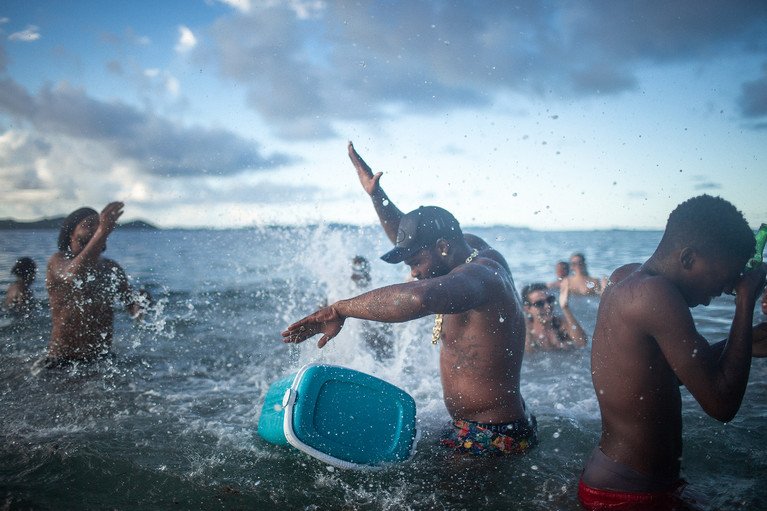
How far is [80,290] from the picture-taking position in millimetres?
5066

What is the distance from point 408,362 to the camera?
6.59 m

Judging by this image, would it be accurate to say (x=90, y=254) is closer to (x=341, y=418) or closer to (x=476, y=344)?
(x=341, y=418)

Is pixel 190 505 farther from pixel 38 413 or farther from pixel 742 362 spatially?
pixel 742 362

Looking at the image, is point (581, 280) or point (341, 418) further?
point (581, 280)

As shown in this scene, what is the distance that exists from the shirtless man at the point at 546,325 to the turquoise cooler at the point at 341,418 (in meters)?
4.56

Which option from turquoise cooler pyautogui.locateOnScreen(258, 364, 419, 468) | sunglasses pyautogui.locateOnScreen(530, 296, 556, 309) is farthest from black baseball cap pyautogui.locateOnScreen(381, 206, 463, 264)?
sunglasses pyautogui.locateOnScreen(530, 296, 556, 309)

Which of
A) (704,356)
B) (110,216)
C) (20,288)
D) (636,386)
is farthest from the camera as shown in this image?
(20,288)

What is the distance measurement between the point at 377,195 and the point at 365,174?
0.79ft

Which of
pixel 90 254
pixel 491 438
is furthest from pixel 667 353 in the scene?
pixel 90 254

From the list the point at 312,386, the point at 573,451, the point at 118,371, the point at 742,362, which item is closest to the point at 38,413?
the point at 118,371

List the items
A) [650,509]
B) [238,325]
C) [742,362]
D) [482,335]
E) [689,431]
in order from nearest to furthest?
[742,362], [650,509], [482,335], [689,431], [238,325]

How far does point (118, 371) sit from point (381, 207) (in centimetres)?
407

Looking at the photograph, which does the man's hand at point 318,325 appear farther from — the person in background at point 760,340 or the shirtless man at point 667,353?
the person in background at point 760,340

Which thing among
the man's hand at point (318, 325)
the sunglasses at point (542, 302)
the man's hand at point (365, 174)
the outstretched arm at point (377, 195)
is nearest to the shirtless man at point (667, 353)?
the man's hand at point (318, 325)
